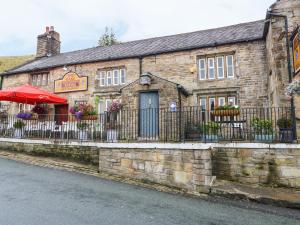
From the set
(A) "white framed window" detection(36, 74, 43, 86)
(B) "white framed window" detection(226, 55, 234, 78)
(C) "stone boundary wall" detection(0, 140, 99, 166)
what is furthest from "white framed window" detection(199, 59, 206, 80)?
(A) "white framed window" detection(36, 74, 43, 86)

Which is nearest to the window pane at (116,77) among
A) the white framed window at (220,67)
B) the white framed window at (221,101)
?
the white framed window at (220,67)

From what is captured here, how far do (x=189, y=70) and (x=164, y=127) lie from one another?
4.33m

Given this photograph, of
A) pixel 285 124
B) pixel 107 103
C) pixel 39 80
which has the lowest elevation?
pixel 285 124

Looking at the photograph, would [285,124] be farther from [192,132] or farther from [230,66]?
[230,66]

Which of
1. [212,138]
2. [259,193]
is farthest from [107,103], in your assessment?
[259,193]

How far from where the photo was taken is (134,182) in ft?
26.1

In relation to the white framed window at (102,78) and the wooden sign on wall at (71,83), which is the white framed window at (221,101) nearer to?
the white framed window at (102,78)

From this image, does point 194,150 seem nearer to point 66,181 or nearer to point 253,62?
point 66,181

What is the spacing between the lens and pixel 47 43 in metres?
20.1

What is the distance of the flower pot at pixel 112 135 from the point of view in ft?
30.8

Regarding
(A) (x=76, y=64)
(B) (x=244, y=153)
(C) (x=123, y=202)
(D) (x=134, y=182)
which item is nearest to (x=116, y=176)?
(D) (x=134, y=182)

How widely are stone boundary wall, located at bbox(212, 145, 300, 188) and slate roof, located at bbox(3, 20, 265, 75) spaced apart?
6910mm

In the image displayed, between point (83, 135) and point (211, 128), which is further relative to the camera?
point (83, 135)

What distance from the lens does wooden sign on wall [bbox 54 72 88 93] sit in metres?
15.0
